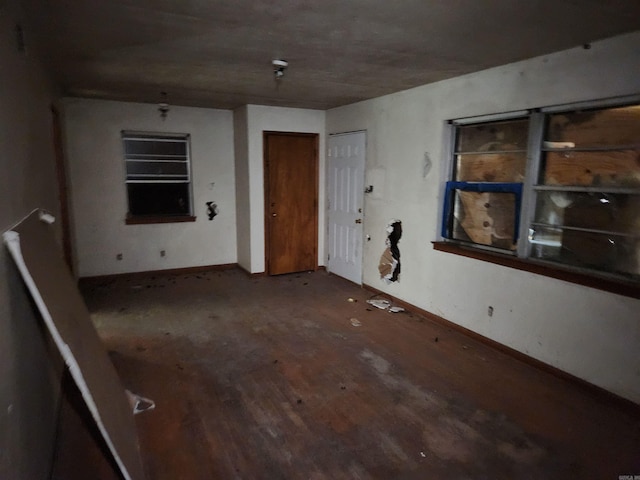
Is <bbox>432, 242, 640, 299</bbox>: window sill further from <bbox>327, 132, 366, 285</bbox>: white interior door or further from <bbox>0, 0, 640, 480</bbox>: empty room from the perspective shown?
<bbox>327, 132, 366, 285</bbox>: white interior door

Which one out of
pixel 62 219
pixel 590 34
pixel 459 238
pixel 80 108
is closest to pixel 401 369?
pixel 459 238

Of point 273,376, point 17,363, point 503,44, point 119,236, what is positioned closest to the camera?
point 17,363

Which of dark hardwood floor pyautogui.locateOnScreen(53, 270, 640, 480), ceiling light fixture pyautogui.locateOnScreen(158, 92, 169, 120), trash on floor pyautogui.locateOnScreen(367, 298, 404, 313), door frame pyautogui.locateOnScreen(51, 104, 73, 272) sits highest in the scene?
ceiling light fixture pyautogui.locateOnScreen(158, 92, 169, 120)

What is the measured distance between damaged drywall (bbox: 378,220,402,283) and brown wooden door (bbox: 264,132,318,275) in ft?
5.40

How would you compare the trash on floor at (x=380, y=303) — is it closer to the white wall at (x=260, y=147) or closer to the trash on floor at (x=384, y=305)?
the trash on floor at (x=384, y=305)

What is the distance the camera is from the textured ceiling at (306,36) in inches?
83.4

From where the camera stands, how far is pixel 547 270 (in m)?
3.01

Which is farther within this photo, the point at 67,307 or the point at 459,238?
the point at 459,238

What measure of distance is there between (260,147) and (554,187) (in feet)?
12.0

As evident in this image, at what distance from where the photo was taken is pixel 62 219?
403 cm

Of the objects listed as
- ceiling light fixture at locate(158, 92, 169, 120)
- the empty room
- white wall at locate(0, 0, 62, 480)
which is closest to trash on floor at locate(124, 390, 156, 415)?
the empty room

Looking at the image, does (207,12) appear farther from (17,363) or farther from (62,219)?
(62,219)

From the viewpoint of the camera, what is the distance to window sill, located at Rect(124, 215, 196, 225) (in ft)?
17.8

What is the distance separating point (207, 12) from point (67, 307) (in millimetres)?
1741
